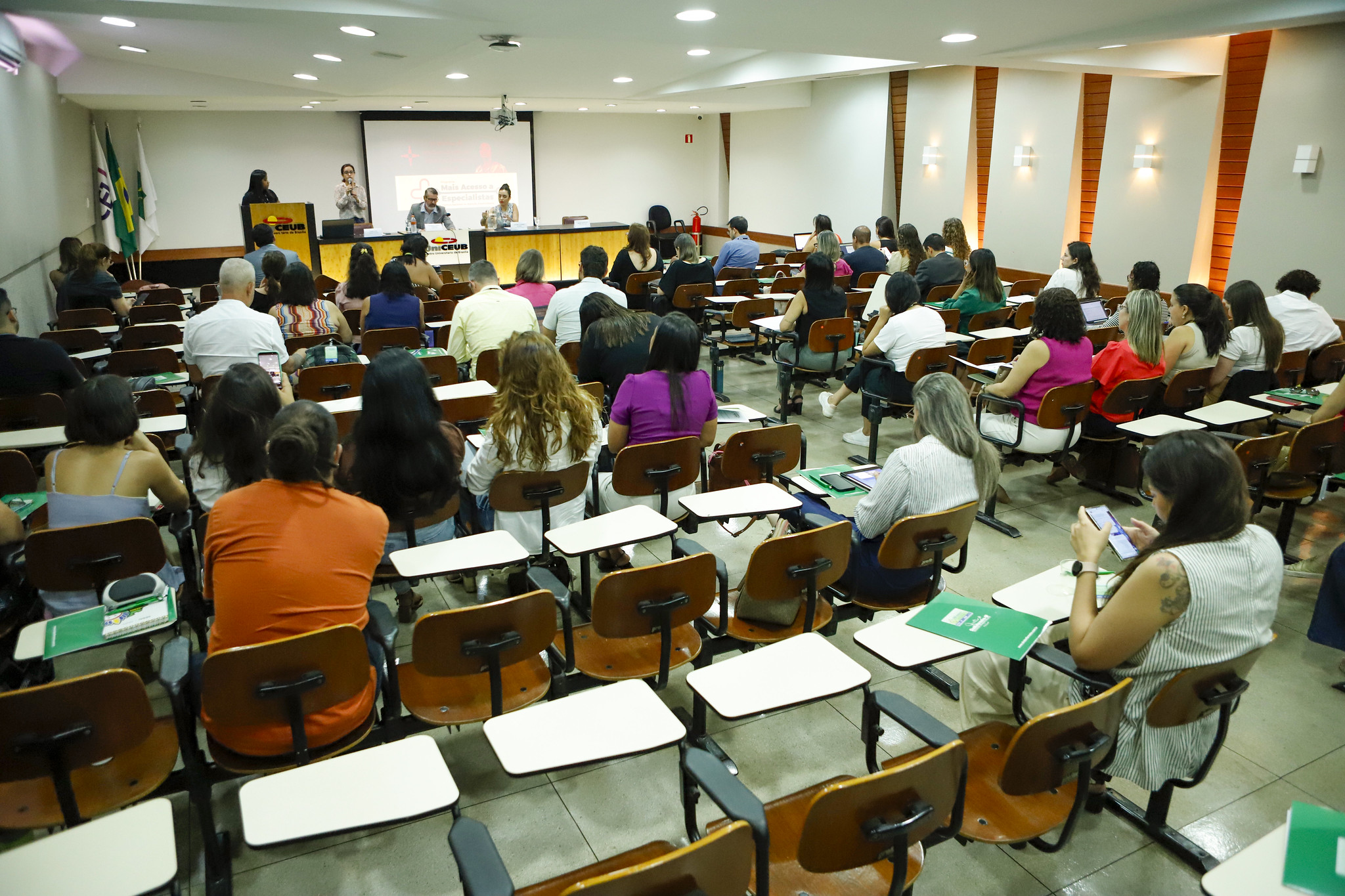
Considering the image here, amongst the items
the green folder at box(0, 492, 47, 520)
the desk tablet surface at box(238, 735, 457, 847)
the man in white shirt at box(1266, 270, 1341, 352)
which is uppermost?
the man in white shirt at box(1266, 270, 1341, 352)

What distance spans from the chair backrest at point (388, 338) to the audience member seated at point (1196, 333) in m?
5.04

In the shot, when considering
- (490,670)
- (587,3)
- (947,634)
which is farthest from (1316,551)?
(587,3)

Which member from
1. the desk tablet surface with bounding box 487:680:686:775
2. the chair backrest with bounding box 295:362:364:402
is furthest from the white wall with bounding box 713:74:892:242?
the desk tablet surface with bounding box 487:680:686:775

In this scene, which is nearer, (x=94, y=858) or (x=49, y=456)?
(x=94, y=858)

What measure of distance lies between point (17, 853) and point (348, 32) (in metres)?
5.96

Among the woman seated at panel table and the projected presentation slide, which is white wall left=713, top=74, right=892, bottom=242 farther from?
the woman seated at panel table

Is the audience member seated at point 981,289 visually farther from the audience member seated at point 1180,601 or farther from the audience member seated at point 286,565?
the audience member seated at point 286,565

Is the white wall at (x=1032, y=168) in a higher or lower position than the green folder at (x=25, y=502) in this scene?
higher

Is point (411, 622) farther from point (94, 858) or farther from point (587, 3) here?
point (587, 3)

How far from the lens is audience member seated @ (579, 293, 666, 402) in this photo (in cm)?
480

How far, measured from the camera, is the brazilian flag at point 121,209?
38.5 ft

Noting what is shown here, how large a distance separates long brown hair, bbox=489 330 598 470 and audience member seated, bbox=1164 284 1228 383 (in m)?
3.83

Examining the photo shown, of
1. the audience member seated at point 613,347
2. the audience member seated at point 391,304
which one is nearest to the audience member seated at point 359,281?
the audience member seated at point 391,304

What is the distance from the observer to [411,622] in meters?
3.69
